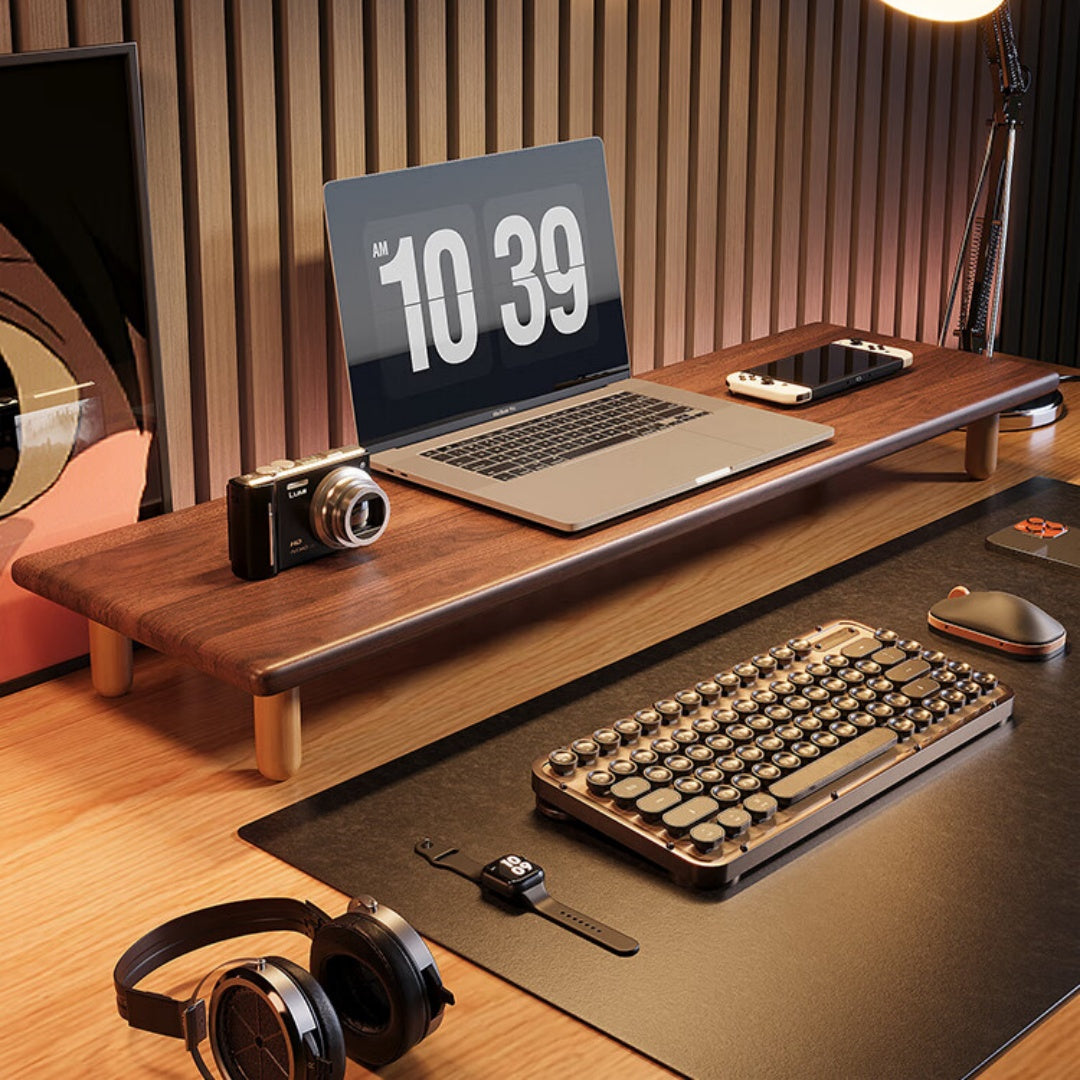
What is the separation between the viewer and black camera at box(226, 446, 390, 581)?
1.30 meters

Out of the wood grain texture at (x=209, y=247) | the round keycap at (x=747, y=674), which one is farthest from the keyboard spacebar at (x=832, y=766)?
the wood grain texture at (x=209, y=247)

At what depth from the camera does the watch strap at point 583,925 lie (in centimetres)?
103

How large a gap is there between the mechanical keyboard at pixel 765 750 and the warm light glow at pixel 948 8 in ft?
2.43

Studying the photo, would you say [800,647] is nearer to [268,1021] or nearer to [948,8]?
[268,1021]

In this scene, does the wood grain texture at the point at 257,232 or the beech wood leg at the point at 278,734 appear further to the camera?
the wood grain texture at the point at 257,232

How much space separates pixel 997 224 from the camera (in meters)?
2.03

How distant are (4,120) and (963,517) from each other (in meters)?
0.98

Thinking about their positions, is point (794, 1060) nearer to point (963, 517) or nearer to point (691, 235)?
point (963, 517)

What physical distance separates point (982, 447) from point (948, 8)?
459mm

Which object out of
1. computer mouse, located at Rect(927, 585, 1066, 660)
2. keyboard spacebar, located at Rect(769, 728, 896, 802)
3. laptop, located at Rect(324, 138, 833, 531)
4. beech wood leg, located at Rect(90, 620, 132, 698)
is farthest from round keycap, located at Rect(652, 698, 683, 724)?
beech wood leg, located at Rect(90, 620, 132, 698)

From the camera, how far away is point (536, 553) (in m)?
1.37

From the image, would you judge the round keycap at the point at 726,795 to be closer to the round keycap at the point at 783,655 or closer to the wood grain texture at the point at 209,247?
the round keycap at the point at 783,655

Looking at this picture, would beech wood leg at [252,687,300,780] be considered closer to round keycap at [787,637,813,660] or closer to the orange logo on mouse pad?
round keycap at [787,637,813,660]

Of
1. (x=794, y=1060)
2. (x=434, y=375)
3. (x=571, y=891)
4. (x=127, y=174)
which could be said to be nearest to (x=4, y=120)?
(x=127, y=174)
